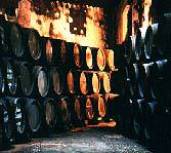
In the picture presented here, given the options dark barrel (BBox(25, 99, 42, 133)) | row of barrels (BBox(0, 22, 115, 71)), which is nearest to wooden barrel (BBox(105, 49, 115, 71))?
row of barrels (BBox(0, 22, 115, 71))

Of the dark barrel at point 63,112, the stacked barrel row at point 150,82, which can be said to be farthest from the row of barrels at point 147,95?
the dark barrel at point 63,112

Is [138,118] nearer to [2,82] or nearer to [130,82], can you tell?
[130,82]

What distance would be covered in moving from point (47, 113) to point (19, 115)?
1.50 m

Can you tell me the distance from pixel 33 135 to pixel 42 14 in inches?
175

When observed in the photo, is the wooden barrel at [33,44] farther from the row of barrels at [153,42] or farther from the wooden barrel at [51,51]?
the row of barrels at [153,42]

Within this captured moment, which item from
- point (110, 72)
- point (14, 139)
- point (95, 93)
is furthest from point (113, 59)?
point (14, 139)

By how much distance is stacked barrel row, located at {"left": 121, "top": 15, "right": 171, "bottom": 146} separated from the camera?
261 inches

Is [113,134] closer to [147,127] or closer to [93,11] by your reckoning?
[147,127]

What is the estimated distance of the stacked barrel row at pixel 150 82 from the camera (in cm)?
664

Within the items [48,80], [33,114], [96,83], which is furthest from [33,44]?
[96,83]

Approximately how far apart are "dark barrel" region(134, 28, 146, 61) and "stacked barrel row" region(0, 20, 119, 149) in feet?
7.21

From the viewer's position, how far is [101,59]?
11594 millimetres

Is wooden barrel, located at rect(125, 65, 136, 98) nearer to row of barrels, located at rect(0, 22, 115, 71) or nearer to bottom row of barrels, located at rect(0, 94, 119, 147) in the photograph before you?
bottom row of barrels, located at rect(0, 94, 119, 147)

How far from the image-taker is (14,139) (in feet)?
23.4
